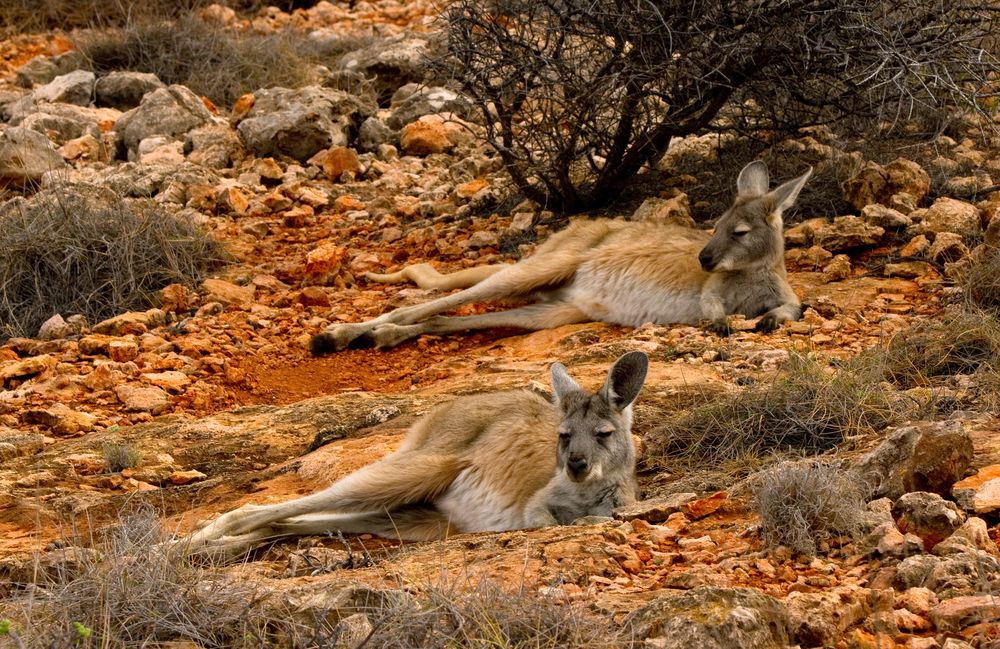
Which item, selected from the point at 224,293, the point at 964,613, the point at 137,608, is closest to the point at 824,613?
the point at 964,613

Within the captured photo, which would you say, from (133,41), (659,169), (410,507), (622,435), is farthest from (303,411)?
(133,41)

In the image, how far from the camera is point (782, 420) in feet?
18.0

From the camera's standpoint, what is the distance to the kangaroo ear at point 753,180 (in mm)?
8484

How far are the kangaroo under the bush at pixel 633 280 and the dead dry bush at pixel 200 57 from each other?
5.51 metres

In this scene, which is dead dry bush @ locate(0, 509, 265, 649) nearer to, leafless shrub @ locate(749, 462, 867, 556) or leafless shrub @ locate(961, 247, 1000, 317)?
leafless shrub @ locate(749, 462, 867, 556)

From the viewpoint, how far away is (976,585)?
347 cm

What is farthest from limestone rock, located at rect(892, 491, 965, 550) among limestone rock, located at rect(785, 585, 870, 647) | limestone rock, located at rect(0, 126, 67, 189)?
limestone rock, located at rect(0, 126, 67, 189)

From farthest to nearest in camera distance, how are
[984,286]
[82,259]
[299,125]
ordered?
[299,125] → [82,259] → [984,286]

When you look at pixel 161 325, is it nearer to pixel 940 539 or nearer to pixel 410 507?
pixel 410 507

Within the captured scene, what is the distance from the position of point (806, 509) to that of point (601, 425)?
1319 millimetres

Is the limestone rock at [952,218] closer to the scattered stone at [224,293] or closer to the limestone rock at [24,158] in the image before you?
the scattered stone at [224,293]

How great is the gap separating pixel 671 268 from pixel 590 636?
546 cm

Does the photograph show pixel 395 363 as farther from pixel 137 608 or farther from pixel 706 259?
pixel 137 608

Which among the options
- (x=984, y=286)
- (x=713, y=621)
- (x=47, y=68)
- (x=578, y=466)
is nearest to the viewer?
(x=713, y=621)
